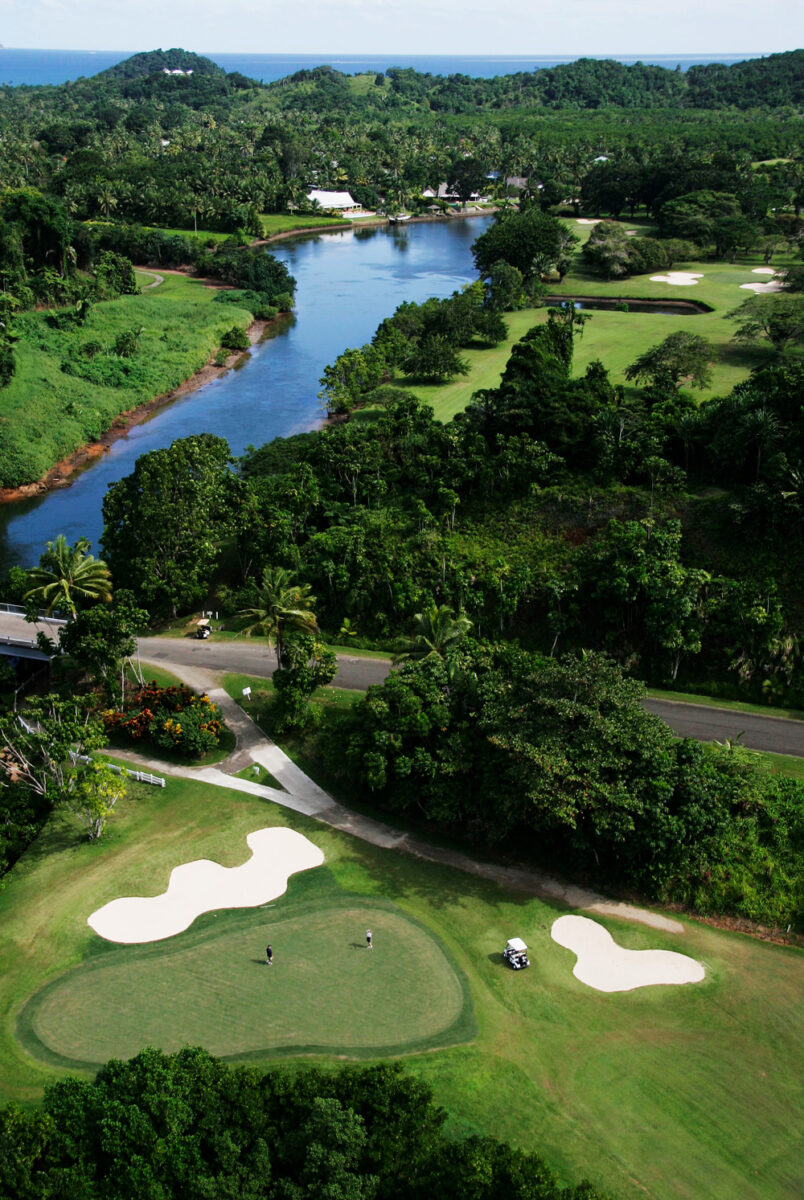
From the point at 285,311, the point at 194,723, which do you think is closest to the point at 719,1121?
the point at 194,723

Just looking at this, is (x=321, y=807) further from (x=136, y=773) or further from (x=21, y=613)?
(x=21, y=613)

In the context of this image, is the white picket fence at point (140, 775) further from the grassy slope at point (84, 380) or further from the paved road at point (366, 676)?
the grassy slope at point (84, 380)

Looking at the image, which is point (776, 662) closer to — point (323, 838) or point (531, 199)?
point (323, 838)

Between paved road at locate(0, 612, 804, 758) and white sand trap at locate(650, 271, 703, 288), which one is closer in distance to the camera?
paved road at locate(0, 612, 804, 758)

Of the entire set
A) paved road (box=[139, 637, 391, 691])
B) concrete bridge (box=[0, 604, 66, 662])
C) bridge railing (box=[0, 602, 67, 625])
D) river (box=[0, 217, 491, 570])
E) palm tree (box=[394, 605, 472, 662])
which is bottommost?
paved road (box=[139, 637, 391, 691])

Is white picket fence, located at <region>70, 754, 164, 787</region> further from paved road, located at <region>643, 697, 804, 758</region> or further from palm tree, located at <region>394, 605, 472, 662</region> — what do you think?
paved road, located at <region>643, 697, 804, 758</region>

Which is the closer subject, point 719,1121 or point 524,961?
point 719,1121

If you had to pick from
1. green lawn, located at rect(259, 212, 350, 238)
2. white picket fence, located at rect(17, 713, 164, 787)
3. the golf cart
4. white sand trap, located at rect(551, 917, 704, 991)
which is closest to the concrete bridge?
white picket fence, located at rect(17, 713, 164, 787)
